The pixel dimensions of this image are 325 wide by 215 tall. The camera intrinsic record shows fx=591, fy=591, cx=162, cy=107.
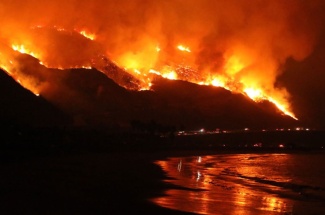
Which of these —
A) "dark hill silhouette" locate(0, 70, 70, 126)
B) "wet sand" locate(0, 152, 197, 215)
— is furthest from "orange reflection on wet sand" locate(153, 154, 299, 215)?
"dark hill silhouette" locate(0, 70, 70, 126)

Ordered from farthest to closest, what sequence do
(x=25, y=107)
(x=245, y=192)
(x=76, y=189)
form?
1. (x=25, y=107)
2. (x=245, y=192)
3. (x=76, y=189)

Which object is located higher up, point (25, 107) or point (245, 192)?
point (25, 107)

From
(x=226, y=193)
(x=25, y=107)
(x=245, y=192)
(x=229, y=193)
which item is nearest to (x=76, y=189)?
(x=226, y=193)

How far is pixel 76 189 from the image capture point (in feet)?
93.3

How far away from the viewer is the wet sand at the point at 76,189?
22.7m

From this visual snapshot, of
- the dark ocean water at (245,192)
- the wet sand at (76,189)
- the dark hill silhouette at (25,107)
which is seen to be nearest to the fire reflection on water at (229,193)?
the dark ocean water at (245,192)

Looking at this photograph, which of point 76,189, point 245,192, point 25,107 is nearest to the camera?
point 76,189

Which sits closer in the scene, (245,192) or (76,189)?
(76,189)

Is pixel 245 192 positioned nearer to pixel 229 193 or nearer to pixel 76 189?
pixel 229 193

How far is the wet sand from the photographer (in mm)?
22744

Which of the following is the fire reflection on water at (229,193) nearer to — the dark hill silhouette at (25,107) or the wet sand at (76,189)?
the wet sand at (76,189)

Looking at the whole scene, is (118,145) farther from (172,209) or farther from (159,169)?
(172,209)

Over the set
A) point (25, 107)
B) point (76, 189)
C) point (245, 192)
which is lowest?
point (76, 189)

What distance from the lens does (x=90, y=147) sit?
68.9 metres
